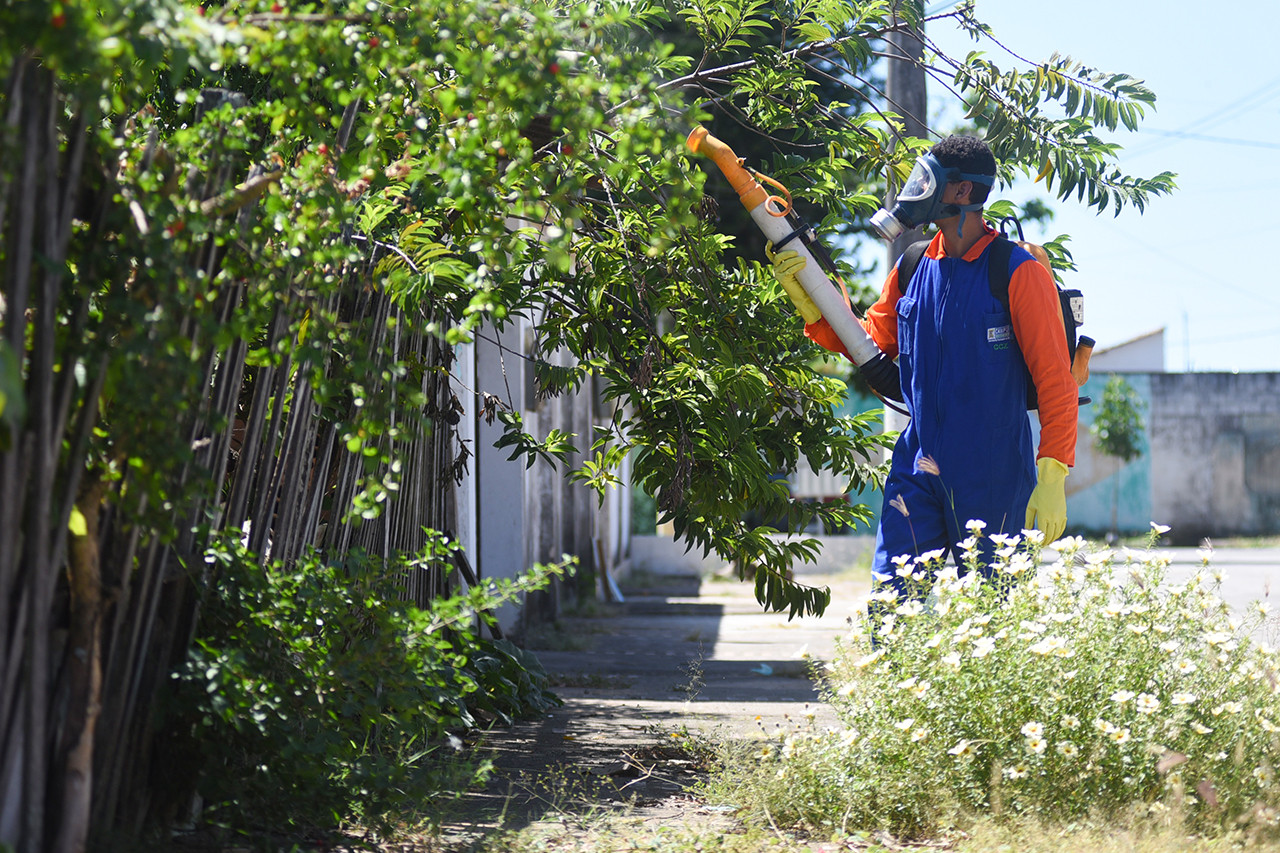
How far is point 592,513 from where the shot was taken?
37.3 feet

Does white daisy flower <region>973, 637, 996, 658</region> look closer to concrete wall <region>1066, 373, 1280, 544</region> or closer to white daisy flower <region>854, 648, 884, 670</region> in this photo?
white daisy flower <region>854, 648, 884, 670</region>

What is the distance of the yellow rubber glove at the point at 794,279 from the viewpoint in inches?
146

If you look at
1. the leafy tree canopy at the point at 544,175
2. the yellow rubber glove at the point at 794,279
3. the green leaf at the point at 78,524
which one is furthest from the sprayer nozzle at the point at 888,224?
the green leaf at the point at 78,524

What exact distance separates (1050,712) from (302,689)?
65.2 inches

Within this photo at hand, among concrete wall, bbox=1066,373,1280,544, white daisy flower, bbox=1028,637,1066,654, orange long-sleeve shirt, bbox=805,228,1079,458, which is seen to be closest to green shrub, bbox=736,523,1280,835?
white daisy flower, bbox=1028,637,1066,654

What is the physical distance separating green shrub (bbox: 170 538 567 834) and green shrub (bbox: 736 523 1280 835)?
0.95 m

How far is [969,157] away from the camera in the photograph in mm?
3602

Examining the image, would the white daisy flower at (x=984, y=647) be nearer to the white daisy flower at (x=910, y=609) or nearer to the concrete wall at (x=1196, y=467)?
the white daisy flower at (x=910, y=609)

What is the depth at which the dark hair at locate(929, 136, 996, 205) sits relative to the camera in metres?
3.60

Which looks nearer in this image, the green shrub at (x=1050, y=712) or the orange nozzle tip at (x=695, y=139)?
the green shrub at (x=1050, y=712)

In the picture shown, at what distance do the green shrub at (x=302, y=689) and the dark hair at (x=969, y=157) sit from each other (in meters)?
1.95

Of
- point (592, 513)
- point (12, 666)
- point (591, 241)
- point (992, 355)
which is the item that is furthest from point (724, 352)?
point (592, 513)

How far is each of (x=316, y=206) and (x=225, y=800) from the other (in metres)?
1.18

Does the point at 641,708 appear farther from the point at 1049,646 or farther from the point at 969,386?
the point at 1049,646
